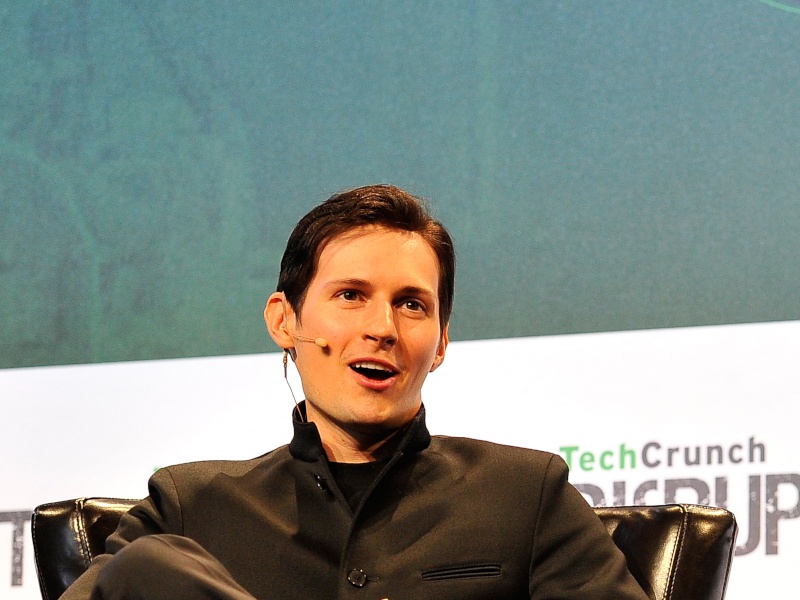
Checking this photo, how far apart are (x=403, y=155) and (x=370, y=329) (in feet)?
3.07

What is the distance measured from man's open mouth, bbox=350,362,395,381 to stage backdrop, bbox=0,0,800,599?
0.75 m

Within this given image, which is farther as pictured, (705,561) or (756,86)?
(756,86)

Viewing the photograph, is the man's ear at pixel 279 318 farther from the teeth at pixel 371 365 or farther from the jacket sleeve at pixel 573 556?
the jacket sleeve at pixel 573 556

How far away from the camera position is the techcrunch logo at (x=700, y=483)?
2.32 metres

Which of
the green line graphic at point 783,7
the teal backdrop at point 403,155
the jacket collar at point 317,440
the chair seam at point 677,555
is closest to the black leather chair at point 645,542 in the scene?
the chair seam at point 677,555

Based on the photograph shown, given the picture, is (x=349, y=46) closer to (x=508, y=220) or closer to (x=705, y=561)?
(x=508, y=220)

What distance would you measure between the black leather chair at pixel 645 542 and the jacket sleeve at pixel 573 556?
0.08 m

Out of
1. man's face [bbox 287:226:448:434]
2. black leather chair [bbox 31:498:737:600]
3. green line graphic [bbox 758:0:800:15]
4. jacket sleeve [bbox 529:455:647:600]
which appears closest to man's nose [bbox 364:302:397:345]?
man's face [bbox 287:226:448:434]

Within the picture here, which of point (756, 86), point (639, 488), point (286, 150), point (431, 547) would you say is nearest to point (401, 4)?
point (286, 150)

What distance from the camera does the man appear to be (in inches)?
63.6

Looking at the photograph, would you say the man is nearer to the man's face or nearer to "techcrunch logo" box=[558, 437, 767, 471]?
the man's face

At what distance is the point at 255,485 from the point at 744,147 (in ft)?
4.44

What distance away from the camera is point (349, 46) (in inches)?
102

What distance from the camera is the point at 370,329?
1.69 metres
